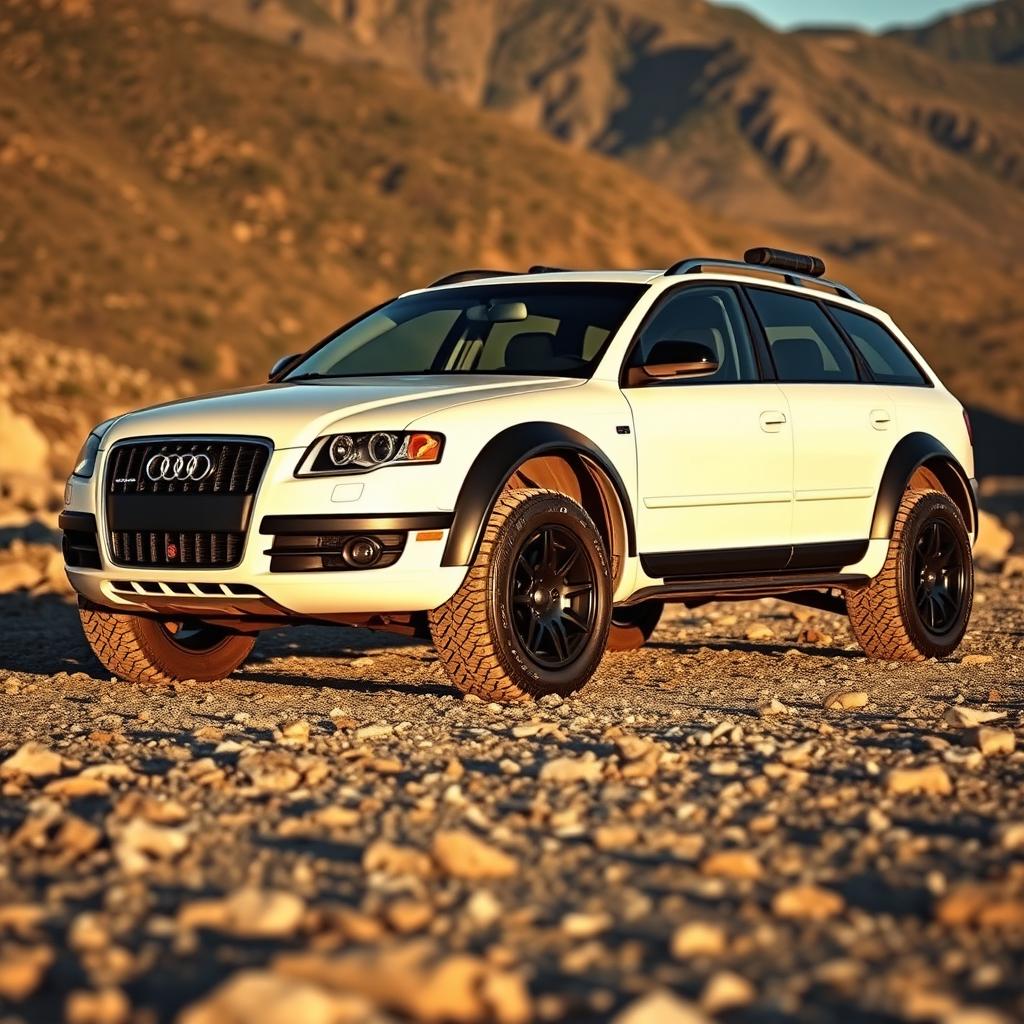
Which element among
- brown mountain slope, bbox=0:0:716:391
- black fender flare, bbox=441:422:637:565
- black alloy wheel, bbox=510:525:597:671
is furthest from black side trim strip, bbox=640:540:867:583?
brown mountain slope, bbox=0:0:716:391

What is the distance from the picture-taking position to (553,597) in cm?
743

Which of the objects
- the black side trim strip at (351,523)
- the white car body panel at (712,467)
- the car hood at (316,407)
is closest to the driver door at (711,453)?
the white car body panel at (712,467)

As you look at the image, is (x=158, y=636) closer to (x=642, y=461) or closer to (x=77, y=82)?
(x=642, y=461)

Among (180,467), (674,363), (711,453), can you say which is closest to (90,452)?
(180,467)

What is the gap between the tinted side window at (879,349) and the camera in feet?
31.3

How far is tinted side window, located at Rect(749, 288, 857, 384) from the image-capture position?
8828mm

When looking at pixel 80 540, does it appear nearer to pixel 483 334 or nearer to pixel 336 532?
pixel 336 532

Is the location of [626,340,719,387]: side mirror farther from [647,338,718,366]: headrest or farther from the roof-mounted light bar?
the roof-mounted light bar

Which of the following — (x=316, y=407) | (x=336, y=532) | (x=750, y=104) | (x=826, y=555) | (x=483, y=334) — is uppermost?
(x=750, y=104)

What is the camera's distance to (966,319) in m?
77.4

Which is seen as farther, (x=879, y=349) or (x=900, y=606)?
(x=879, y=349)

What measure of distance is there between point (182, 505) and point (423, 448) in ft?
3.41

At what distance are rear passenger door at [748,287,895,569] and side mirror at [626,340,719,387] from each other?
34.8 inches

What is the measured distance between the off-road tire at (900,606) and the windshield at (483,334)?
6.29 feet
